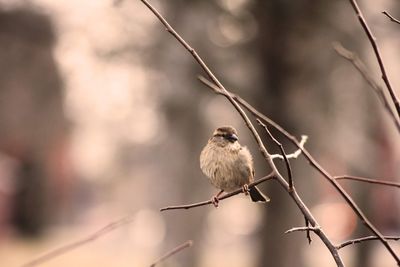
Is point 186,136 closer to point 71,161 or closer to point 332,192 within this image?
point 332,192

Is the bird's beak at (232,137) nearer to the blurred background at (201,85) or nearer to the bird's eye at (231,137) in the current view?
the bird's eye at (231,137)

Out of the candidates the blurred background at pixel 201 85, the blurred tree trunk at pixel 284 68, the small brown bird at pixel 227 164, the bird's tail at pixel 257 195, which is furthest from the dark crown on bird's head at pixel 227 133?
the blurred background at pixel 201 85

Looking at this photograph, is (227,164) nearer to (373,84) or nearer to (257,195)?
(257,195)

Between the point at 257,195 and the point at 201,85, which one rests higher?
the point at 257,195

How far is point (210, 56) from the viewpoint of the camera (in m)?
8.01

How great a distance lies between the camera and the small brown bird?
1769 mm

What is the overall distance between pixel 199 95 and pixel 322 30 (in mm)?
1846

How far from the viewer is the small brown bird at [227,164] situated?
69.6 inches

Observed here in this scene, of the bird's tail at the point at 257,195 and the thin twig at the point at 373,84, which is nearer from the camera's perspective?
the thin twig at the point at 373,84

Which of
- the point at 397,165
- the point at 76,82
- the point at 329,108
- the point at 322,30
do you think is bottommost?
the point at 397,165

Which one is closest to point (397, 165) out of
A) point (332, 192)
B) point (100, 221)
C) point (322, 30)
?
point (332, 192)

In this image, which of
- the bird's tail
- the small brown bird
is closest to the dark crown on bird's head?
the small brown bird

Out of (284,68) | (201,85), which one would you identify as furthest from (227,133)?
→ (201,85)

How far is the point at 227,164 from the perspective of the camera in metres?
1.87
